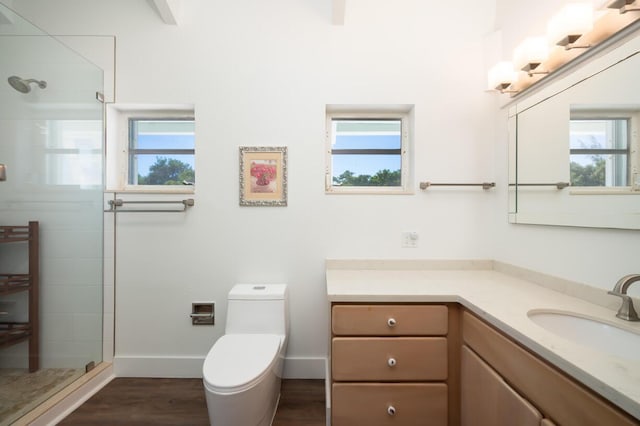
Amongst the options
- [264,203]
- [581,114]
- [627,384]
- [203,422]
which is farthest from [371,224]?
[203,422]

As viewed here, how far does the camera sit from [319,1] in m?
1.69

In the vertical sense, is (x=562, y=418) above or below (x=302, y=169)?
below

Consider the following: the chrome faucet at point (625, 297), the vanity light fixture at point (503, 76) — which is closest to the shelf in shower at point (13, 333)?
the chrome faucet at point (625, 297)

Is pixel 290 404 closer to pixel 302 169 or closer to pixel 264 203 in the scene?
pixel 264 203

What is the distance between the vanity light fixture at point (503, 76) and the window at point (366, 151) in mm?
584

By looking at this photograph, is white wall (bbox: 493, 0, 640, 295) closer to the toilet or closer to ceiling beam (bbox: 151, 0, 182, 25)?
the toilet

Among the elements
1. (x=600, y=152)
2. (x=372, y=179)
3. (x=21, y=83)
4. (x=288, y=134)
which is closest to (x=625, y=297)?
(x=600, y=152)

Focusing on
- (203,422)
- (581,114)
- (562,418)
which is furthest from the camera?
(203,422)

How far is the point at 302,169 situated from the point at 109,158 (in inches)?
55.0

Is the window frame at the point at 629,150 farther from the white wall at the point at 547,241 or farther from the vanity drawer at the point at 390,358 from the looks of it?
the vanity drawer at the point at 390,358

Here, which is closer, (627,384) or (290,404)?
(627,384)

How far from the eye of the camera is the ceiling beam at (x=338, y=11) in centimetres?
155

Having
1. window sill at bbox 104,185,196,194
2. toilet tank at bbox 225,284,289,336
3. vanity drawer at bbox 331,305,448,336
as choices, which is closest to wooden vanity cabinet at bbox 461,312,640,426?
vanity drawer at bbox 331,305,448,336

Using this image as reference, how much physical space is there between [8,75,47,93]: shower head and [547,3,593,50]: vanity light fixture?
2.83m
